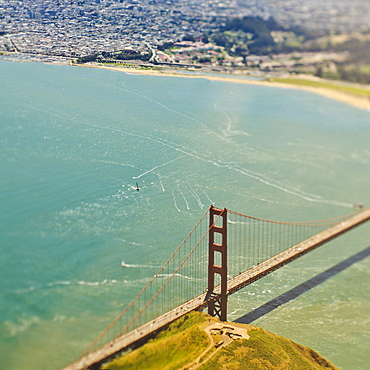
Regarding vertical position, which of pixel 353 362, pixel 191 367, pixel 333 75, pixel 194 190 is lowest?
pixel 353 362

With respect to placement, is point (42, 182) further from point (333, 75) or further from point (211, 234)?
point (333, 75)

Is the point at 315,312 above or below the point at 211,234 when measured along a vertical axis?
below

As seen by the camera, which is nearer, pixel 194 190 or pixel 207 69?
pixel 194 190

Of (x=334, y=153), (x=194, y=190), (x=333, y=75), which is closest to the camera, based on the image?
(x=194, y=190)

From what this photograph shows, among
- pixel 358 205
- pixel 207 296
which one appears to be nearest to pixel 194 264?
pixel 207 296

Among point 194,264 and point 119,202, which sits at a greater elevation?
point 119,202

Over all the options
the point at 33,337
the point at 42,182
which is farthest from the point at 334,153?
the point at 33,337

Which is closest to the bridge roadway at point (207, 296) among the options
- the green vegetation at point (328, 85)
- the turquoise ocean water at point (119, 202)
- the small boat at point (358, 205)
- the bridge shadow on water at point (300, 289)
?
the turquoise ocean water at point (119, 202)

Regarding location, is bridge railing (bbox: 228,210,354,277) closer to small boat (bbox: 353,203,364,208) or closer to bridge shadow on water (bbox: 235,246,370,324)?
bridge shadow on water (bbox: 235,246,370,324)

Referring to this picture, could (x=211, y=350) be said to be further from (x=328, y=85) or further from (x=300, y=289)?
(x=328, y=85)
